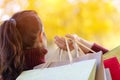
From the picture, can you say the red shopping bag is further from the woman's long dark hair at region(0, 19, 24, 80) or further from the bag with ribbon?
the woman's long dark hair at region(0, 19, 24, 80)

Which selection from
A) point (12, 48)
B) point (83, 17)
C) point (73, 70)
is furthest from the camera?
point (83, 17)

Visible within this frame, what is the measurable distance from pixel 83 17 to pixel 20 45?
69 centimetres

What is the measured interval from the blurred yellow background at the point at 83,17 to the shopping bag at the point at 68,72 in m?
0.66

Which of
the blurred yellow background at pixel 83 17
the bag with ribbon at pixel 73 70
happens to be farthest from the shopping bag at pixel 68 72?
the blurred yellow background at pixel 83 17

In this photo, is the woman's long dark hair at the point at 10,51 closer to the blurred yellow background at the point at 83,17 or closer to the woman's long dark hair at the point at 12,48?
the woman's long dark hair at the point at 12,48

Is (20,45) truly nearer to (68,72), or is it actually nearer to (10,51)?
(10,51)

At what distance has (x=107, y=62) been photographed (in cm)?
64

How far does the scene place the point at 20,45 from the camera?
2.35ft

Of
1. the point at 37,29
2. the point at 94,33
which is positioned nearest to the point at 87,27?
the point at 94,33

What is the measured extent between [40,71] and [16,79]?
0.23 ft

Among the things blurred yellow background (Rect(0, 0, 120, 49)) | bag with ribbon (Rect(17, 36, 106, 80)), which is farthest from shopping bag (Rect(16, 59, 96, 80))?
blurred yellow background (Rect(0, 0, 120, 49))

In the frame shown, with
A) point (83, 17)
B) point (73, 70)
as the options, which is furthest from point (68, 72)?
point (83, 17)

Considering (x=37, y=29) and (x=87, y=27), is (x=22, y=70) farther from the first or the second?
(x=87, y=27)

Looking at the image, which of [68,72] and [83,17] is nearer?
[68,72]
